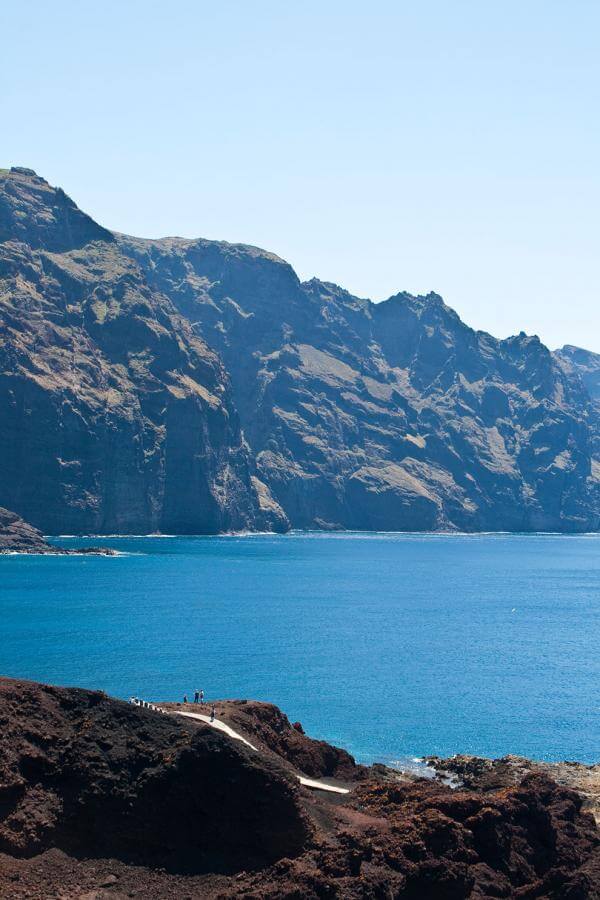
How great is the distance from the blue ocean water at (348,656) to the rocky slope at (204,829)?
29.0 metres

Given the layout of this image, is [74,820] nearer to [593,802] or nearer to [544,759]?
[593,802]

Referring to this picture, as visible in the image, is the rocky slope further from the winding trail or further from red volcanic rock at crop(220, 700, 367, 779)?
red volcanic rock at crop(220, 700, 367, 779)

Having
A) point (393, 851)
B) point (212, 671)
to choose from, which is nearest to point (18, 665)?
point (212, 671)

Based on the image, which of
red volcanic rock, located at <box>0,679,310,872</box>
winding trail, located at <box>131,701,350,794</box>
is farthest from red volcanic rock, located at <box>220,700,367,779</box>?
red volcanic rock, located at <box>0,679,310,872</box>

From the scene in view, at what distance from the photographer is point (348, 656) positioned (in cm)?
12575

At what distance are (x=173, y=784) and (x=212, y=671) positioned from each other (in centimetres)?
6389

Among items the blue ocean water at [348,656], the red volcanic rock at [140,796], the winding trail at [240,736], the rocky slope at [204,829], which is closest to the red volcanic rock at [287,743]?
the winding trail at [240,736]

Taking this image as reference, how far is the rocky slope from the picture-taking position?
44594 millimetres

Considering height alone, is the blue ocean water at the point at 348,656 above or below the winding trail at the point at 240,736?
below

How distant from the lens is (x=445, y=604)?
186m

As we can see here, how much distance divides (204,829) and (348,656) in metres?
79.3

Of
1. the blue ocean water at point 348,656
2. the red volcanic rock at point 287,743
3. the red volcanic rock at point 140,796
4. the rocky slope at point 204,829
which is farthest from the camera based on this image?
the blue ocean water at point 348,656

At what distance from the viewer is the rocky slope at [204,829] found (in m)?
44.6

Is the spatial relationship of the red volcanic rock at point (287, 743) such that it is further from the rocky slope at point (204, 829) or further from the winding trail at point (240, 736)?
the rocky slope at point (204, 829)
